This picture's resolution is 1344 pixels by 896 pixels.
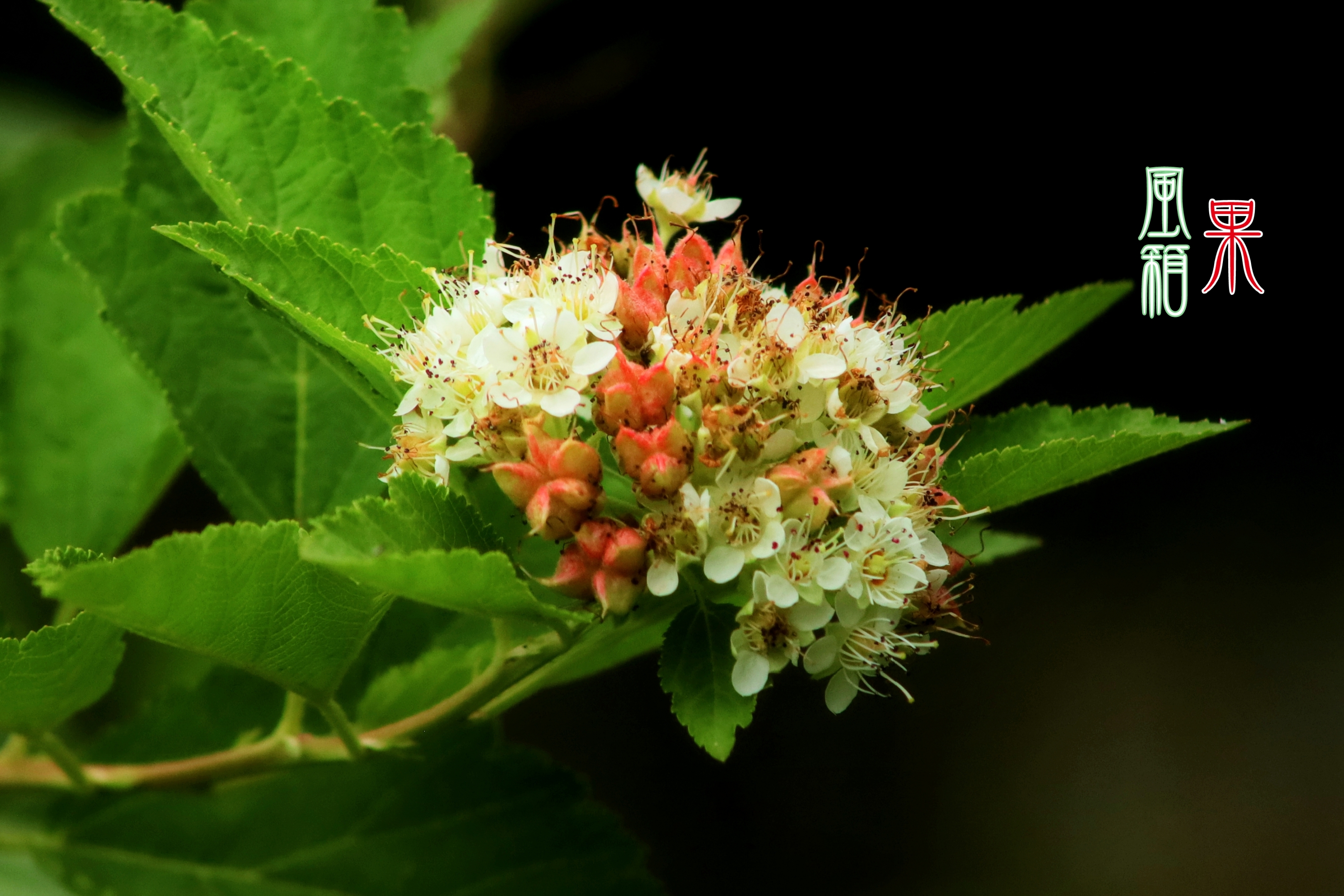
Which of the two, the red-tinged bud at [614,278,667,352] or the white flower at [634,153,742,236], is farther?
the white flower at [634,153,742,236]

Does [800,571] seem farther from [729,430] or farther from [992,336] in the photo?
[992,336]

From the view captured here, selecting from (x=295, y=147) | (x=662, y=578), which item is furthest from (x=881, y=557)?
(x=295, y=147)

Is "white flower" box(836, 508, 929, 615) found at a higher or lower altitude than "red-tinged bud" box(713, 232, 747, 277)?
lower

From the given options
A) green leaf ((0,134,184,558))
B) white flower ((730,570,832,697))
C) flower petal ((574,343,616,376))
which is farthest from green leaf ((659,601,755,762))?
green leaf ((0,134,184,558))

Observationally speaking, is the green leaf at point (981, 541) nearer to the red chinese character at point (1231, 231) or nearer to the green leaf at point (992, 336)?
the green leaf at point (992, 336)

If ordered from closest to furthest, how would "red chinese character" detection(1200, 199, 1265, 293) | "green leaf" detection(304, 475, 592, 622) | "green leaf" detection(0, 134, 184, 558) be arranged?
1. "green leaf" detection(304, 475, 592, 622)
2. "green leaf" detection(0, 134, 184, 558)
3. "red chinese character" detection(1200, 199, 1265, 293)

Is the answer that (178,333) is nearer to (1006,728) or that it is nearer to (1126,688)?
(1006,728)

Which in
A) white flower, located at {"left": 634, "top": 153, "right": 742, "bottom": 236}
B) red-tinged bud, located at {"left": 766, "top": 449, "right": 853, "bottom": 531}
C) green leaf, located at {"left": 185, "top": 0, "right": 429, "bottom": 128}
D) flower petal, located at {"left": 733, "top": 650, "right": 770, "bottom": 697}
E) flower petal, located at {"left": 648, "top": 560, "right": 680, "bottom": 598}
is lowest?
flower petal, located at {"left": 733, "top": 650, "right": 770, "bottom": 697}

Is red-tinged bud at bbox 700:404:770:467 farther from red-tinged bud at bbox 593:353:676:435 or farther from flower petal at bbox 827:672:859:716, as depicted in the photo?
flower petal at bbox 827:672:859:716
